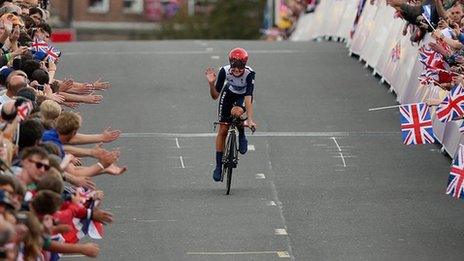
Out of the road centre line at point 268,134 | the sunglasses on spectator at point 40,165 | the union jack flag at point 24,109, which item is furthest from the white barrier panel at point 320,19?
the sunglasses on spectator at point 40,165

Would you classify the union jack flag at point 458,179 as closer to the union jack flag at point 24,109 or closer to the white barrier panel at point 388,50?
the union jack flag at point 24,109

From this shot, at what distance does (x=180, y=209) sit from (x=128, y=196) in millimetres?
1043

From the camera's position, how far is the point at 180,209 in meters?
19.2

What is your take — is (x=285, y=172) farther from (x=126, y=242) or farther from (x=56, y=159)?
(x=56, y=159)

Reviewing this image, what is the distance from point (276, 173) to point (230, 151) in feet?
4.73

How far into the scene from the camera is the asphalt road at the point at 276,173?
17.3m

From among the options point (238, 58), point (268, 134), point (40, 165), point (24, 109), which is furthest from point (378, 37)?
point (40, 165)

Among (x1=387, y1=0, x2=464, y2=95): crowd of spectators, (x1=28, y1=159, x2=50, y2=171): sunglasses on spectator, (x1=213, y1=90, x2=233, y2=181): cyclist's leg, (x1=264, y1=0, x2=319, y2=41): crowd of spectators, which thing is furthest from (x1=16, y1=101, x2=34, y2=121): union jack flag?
(x1=264, y1=0, x2=319, y2=41): crowd of spectators

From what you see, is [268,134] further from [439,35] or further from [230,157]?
[439,35]

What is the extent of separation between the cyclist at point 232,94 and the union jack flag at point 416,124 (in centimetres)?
214

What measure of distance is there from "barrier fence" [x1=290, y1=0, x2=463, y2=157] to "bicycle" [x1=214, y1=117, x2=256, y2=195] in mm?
2756

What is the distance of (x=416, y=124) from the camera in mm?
19172

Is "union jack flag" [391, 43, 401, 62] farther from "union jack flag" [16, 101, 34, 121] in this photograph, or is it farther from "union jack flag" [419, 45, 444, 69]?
"union jack flag" [16, 101, 34, 121]

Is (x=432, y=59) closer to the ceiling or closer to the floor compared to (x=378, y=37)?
closer to the ceiling
